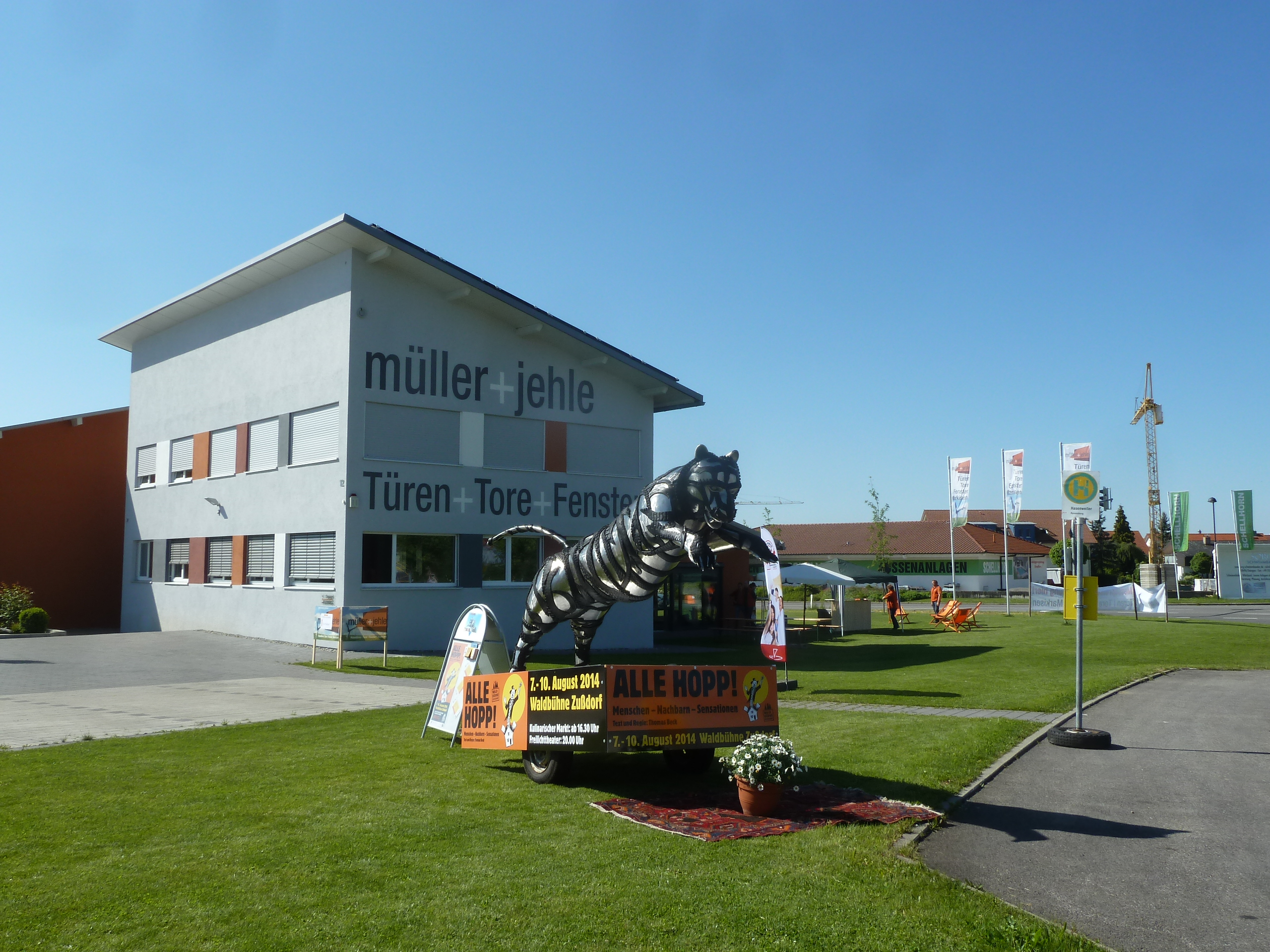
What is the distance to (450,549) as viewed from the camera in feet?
80.9

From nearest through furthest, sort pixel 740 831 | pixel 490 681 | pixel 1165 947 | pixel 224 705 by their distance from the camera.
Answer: pixel 1165 947 → pixel 740 831 → pixel 490 681 → pixel 224 705

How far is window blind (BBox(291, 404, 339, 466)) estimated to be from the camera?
23.5 m

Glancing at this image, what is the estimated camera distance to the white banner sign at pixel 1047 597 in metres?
37.5

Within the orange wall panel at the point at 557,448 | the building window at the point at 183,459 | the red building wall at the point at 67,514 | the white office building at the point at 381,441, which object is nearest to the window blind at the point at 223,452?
the white office building at the point at 381,441

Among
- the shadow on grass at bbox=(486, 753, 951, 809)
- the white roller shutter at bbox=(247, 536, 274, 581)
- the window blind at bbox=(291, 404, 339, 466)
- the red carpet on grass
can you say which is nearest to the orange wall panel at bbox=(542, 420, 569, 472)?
the window blind at bbox=(291, 404, 339, 466)

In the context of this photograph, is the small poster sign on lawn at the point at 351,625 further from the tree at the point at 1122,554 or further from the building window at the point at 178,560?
the tree at the point at 1122,554

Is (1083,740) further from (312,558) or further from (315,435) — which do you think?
(315,435)

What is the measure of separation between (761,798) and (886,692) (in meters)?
9.42

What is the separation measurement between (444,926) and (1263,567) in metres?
65.0

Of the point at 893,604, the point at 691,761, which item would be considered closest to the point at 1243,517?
the point at 893,604

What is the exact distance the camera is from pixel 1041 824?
748cm

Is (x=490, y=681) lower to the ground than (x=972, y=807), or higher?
higher

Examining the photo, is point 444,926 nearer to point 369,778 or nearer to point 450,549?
point 369,778

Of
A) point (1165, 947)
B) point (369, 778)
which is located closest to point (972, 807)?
point (1165, 947)
